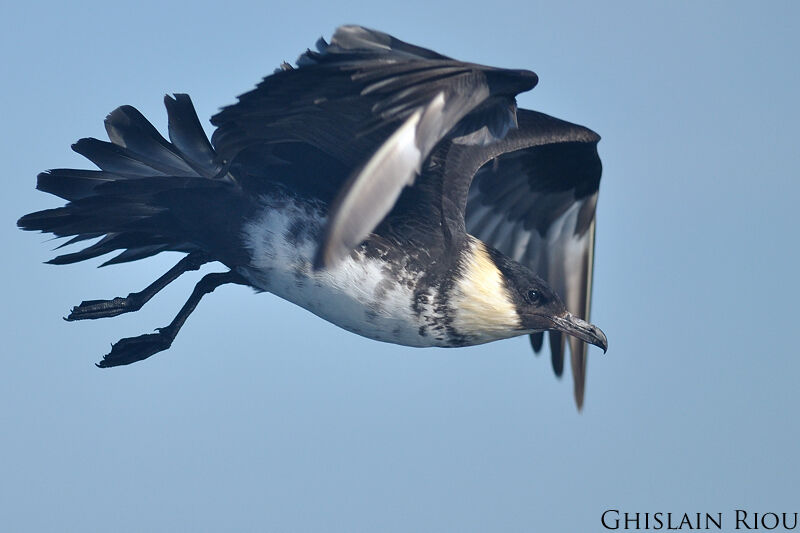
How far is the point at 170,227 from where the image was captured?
595cm

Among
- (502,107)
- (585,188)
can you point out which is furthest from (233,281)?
(585,188)

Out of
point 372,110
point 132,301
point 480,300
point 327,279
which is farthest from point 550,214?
point 372,110

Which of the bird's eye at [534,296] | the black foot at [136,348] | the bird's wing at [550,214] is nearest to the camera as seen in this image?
the bird's eye at [534,296]

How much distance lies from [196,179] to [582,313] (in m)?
3.20

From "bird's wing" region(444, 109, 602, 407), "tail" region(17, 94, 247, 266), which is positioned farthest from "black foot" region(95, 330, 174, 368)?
"bird's wing" region(444, 109, 602, 407)

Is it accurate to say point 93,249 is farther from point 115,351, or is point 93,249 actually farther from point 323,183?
point 323,183

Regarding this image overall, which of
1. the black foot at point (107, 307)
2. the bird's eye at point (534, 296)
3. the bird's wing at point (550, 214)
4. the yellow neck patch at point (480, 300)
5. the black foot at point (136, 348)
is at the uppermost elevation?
the bird's wing at point (550, 214)

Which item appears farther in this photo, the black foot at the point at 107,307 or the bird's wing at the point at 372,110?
the black foot at the point at 107,307

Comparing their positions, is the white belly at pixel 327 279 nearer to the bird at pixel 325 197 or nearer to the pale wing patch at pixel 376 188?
the bird at pixel 325 197

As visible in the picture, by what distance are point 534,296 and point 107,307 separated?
2.33 meters

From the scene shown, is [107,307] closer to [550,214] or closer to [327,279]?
[327,279]

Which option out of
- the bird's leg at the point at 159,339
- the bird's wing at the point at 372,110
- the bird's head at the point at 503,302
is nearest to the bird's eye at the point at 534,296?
the bird's head at the point at 503,302

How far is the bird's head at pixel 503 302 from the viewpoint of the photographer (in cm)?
589

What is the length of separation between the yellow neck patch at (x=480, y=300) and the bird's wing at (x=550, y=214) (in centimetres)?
140
